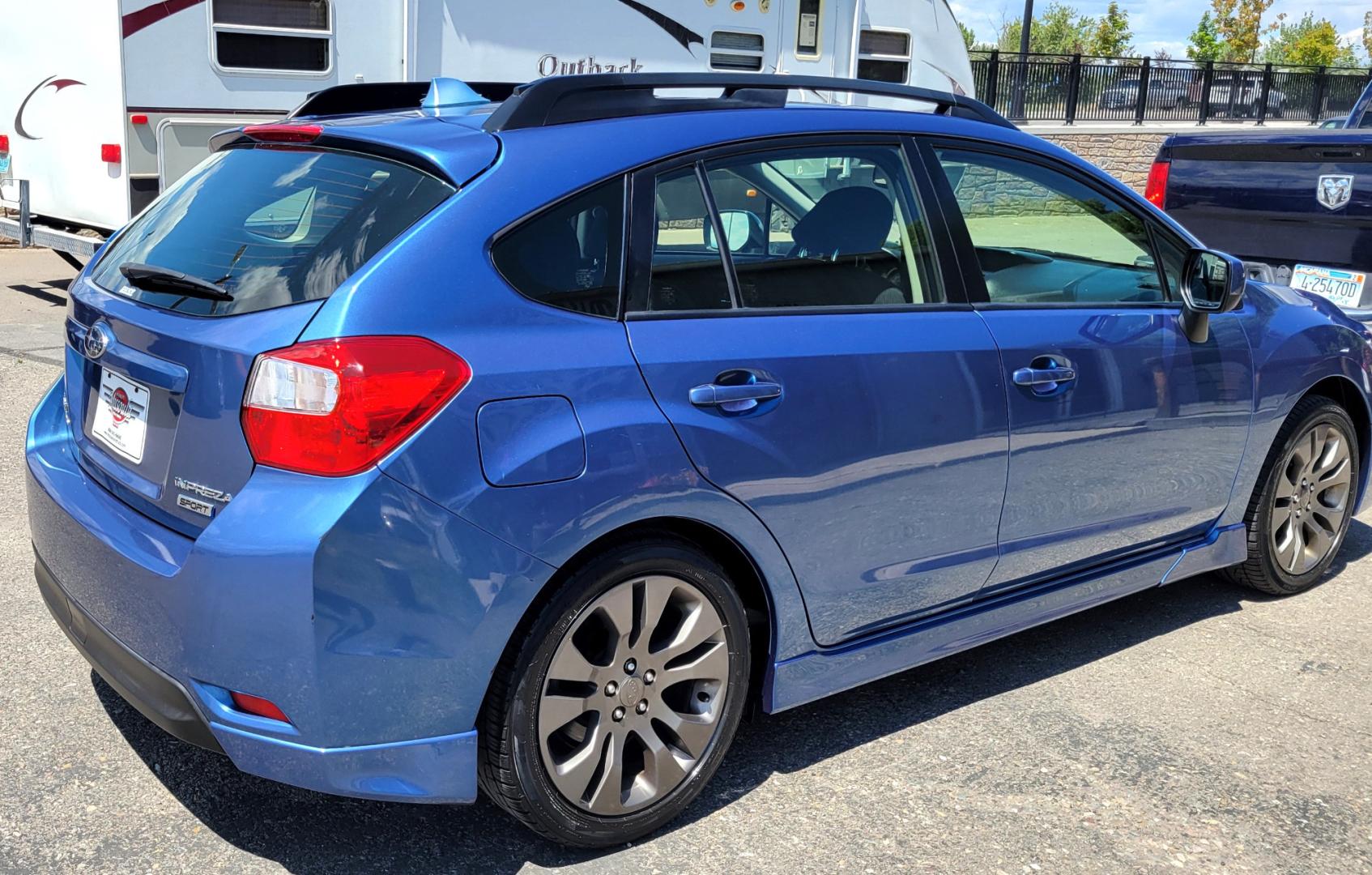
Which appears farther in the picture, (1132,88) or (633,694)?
A: (1132,88)

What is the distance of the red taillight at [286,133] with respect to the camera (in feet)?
10.3

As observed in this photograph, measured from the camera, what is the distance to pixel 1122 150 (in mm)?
22812

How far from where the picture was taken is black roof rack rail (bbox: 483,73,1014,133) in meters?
3.03

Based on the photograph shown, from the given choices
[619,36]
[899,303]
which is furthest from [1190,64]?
[899,303]

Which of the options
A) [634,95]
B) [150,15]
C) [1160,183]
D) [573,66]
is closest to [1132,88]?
[573,66]

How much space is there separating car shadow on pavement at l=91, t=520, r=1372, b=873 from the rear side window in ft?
4.17

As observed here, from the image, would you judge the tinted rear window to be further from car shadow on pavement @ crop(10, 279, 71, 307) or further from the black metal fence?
the black metal fence

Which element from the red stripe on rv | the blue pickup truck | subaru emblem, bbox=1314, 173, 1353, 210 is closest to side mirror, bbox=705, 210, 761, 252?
the blue pickup truck

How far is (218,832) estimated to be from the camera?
3047 millimetres

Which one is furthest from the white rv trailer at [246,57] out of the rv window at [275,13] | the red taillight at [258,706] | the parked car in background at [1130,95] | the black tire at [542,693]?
the parked car in background at [1130,95]

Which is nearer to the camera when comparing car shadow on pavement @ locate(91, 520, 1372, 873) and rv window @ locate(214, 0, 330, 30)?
car shadow on pavement @ locate(91, 520, 1372, 873)

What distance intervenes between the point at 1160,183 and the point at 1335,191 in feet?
3.26

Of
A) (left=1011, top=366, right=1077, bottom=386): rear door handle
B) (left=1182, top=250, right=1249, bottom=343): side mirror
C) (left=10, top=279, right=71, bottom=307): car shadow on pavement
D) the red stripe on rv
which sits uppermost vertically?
the red stripe on rv

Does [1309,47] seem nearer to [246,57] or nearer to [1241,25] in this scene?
[1241,25]
